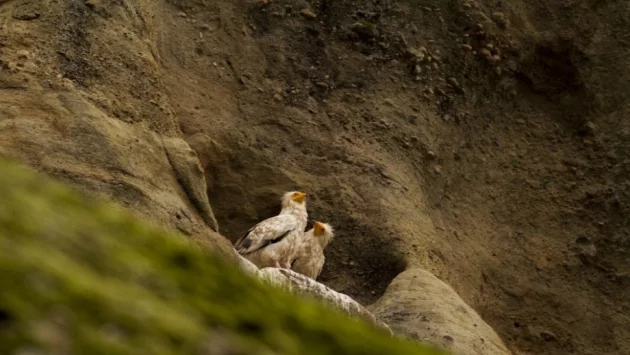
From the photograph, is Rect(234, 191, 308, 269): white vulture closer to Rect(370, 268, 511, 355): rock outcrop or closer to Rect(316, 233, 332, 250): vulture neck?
Rect(316, 233, 332, 250): vulture neck

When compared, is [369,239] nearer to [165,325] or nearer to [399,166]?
[399,166]

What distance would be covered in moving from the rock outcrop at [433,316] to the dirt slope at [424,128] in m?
0.89

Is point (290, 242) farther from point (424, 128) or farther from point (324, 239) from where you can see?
point (424, 128)

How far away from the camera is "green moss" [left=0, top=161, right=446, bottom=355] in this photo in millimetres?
2984

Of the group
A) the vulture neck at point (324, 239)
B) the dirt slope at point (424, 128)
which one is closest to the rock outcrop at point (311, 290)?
the vulture neck at point (324, 239)

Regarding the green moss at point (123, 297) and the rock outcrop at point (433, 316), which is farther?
the rock outcrop at point (433, 316)

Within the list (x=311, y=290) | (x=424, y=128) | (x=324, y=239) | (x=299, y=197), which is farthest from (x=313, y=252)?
(x=424, y=128)

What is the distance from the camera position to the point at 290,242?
38.1ft

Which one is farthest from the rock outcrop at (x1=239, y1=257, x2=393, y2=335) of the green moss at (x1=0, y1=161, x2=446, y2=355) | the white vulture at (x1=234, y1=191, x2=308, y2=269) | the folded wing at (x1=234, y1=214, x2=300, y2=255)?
the green moss at (x1=0, y1=161, x2=446, y2=355)

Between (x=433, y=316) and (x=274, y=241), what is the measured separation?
5.51ft

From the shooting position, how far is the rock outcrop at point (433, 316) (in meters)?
10.5

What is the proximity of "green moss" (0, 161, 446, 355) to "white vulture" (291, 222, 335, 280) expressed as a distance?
7.91 metres

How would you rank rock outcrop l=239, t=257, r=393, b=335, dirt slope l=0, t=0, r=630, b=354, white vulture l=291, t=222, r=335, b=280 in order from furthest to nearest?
dirt slope l=0, t=0, r=630, b=354
white vulture l=291, t=222, r=335, b=280
rock outcrop l=239, t=257, r=393, b=335

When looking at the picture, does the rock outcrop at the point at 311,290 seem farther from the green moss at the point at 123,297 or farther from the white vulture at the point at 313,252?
the green moss at the point at 123,297
